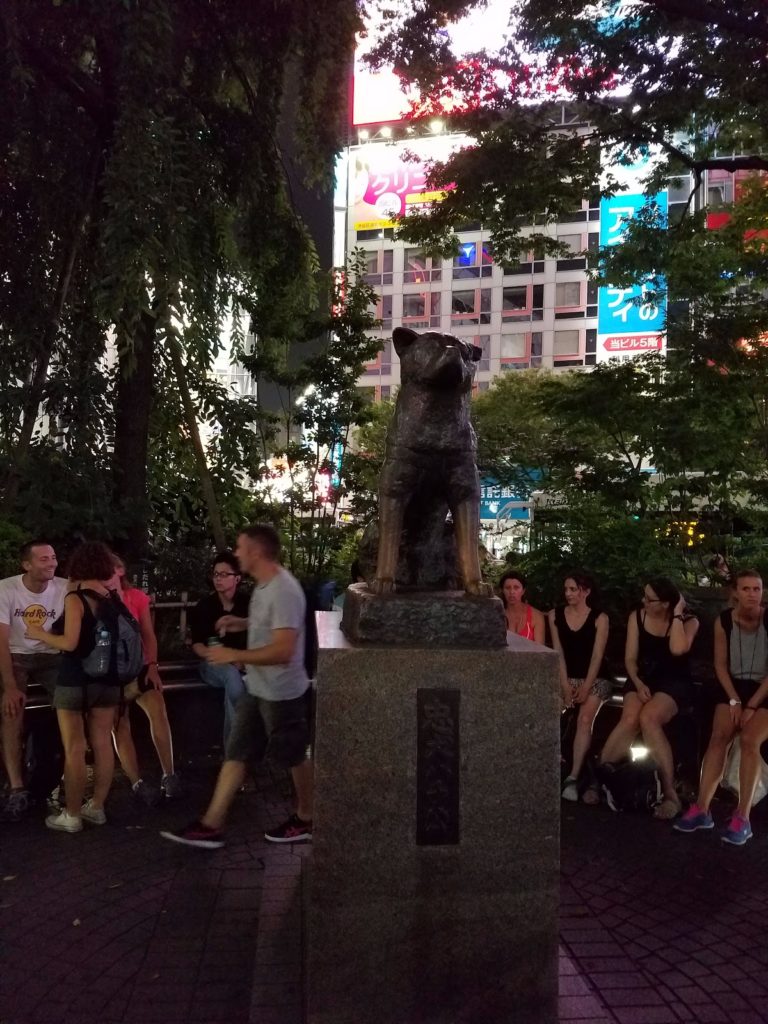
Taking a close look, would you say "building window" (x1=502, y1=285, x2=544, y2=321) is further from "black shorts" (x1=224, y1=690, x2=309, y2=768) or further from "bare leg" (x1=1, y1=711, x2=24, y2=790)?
"black shorts" (x1=224, y1=690, x2=309, y2=768)

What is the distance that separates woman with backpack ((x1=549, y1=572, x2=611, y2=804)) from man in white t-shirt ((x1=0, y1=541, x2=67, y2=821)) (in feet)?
11.8

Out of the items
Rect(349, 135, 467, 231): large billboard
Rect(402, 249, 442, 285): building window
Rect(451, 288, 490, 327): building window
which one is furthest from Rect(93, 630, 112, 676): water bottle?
Rect(402, 249, 442, 285): building window

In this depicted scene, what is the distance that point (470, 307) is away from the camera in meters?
44.5

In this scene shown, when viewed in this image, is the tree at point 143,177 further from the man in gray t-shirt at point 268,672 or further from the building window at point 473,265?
the building window at point 473,265

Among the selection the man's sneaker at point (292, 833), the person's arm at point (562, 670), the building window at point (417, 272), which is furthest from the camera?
the building window at point (417, 272)

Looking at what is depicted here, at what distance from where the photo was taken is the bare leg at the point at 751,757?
515 centimetres

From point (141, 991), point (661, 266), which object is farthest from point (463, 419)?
point (661, 266)

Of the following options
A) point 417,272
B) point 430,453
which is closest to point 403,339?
point 430,453

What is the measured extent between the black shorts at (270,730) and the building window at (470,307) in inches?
1632

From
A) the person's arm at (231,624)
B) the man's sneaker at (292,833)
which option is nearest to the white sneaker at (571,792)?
the man's sneaker at (292,833)

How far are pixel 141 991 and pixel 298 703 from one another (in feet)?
5.25

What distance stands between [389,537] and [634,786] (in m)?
3.13

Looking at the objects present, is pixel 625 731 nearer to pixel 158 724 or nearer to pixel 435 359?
pixel 158 724

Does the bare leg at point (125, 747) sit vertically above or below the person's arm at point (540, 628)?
below
